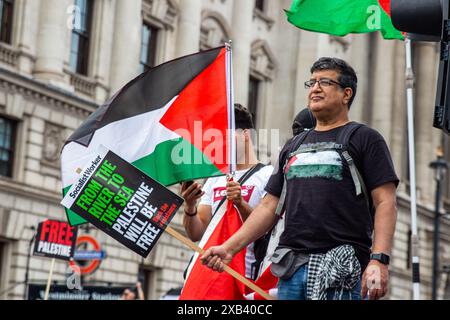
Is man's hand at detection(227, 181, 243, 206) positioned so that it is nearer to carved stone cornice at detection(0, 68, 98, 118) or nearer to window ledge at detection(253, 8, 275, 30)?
carved stone cornice at detection(0, 68, 98, 118)

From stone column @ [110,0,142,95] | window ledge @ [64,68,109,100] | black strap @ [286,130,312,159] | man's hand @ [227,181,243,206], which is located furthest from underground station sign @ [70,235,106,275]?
black strap @ [286,130,312,159]

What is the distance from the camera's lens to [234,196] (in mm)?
6672

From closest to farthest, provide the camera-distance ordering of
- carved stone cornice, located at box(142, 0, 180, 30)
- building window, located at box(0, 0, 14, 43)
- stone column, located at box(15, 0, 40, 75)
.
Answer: building window, located at box(0, 0, 14, 43) → stone column, located at box(15, 0, 40, 75) → carved stone cornice, located at box(142, 0, 180, 30)

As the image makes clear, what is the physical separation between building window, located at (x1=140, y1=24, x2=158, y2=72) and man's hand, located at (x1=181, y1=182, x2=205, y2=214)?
2712 cm

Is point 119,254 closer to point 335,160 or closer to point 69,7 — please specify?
point 69,7

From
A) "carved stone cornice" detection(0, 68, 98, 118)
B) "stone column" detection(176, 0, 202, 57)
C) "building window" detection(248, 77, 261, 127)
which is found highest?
"stone column" detection(176, 0, 202, 57)

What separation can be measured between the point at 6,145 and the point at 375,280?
2327 centimetres

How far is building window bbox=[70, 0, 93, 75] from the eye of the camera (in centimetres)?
3092

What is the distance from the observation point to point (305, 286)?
222 inches

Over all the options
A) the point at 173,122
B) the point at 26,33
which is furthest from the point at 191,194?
the point at 26,33

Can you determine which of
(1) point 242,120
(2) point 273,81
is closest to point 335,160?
(1) point 242,120

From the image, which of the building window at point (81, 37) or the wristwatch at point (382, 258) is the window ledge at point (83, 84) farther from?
the wristwatch at point (382, 258)

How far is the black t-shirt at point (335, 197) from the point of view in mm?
5637
